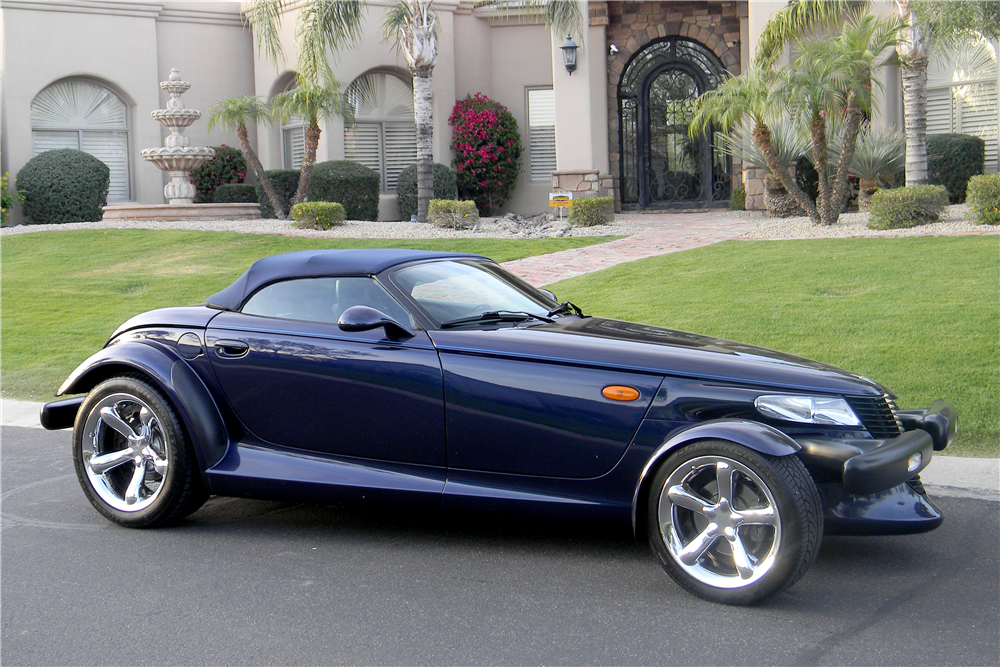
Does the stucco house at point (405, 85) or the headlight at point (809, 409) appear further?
the stucco house at point (405, 85)

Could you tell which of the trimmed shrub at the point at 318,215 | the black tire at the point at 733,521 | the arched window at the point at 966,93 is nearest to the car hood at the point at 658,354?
the black tire at the point at 733,521

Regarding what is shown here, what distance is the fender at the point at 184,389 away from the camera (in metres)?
4.49

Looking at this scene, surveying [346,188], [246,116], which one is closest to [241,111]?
[246,116]

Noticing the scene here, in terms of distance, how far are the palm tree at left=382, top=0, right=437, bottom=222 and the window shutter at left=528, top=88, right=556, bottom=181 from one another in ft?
17.2

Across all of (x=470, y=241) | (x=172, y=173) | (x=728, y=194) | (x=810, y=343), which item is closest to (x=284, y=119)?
(x=172, y=173)

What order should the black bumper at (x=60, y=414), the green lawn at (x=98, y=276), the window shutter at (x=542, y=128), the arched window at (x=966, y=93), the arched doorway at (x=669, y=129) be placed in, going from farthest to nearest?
the window shutter at (x=542, y=128) < the arched doorway at (x=669, y=129) < the arched window at (x=966, y=93) < the green lawn at (x=98, y=276) < the black bumper at (x=60, y=414)

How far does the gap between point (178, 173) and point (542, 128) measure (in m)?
8.34

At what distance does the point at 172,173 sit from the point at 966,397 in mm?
16129

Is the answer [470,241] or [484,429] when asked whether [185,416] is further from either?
[470,241]

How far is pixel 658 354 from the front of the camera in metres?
3.91

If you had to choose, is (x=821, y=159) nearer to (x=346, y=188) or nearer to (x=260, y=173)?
(x=346, y=188)

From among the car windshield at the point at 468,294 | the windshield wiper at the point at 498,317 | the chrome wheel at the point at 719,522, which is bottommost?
the chrome wheel at the point at 719,522

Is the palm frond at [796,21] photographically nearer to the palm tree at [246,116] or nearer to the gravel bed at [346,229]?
the gravel bed at [346,229]

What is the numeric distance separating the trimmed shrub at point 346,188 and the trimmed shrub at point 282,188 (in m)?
1.19
